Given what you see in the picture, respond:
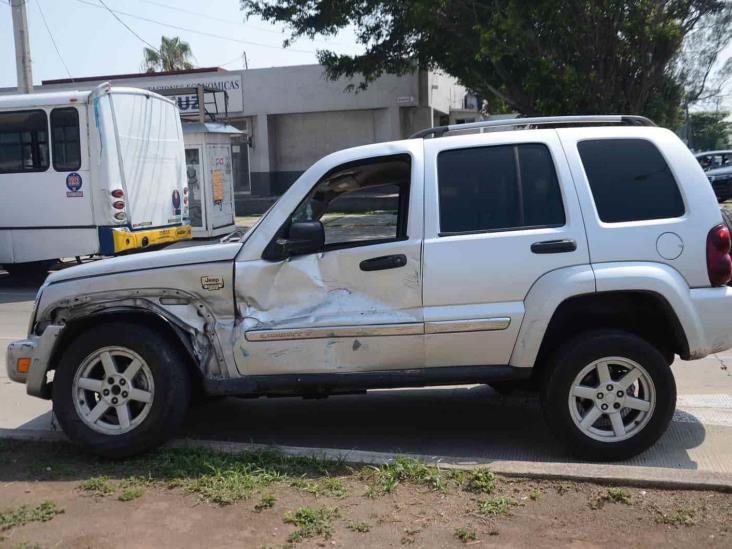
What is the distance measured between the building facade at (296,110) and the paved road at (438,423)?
2268 centimetres

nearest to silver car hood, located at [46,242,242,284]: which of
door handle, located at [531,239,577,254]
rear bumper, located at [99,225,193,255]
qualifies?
door handle, located at [531,239,577,254]

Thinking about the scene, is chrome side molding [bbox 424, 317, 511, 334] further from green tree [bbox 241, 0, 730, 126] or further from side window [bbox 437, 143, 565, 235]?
green tree [bbox 241, 0, 730, 126]

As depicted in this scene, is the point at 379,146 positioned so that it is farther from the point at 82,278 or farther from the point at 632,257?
the point at 82,278

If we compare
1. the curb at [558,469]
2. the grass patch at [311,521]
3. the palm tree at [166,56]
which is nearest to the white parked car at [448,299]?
the curb at [558,469]

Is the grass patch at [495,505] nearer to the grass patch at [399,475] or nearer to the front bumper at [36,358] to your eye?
the grass patch at [399,475]

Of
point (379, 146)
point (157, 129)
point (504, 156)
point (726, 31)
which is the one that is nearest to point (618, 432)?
point (504, 156)

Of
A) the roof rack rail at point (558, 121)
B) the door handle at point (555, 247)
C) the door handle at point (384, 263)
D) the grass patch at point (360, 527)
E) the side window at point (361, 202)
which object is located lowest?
the grass patch at point (360, 527)

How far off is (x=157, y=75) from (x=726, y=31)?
1996 centimetres

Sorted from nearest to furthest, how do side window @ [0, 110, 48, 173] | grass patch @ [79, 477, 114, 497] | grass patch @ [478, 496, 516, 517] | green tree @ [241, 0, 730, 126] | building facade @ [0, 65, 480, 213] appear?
grass patch @ [478, 496, 516, 517] < grass patch @ [79, 477, 114, 497] < side window @ [0, 110, 48, 173] < green tree @ [241, 0, 730, 126] < building facade @ [0, 65, 480, 213]

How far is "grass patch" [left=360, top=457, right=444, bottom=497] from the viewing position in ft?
13.8

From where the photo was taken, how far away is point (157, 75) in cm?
3042

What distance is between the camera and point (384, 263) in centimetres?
475

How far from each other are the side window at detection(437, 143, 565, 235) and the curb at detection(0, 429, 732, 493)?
4.42 ft

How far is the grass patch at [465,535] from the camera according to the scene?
366 centimetres
